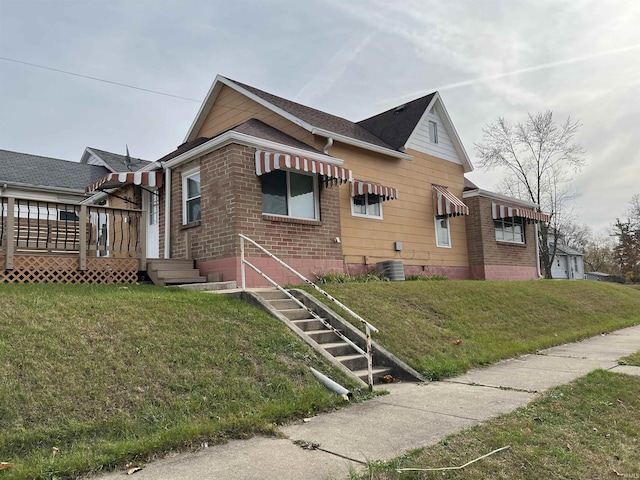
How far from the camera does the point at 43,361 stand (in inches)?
184

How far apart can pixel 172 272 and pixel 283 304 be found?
3.10m

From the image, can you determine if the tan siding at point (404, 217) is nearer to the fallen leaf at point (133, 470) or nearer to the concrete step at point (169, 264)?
the concrete step at point (169, 264)

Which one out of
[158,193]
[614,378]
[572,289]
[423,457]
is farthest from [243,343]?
[572,289]

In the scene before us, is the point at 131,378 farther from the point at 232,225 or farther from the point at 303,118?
the point at 303,118

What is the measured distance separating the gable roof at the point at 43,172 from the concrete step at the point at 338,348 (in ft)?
57.1

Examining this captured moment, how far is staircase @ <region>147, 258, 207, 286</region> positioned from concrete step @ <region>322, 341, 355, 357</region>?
14.1 ft

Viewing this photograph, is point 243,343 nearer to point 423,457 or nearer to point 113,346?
point 113,346

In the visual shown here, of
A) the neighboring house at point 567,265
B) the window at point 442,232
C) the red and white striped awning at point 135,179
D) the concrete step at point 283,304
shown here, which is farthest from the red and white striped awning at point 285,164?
the neighboring house at point 567,265

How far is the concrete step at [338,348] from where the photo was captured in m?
6.98

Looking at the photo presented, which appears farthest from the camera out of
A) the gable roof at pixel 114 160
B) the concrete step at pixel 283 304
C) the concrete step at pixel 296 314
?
the gable roof at pixel 114 160

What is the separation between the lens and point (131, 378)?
4.75m

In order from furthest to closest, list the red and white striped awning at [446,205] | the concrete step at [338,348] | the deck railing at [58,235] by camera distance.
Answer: the red and white striped awning at [446,205]
the deck railing at [58,235]
the concrete step at [338,348]

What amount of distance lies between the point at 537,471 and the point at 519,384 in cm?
310

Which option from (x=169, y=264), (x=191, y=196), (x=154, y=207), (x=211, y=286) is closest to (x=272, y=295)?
(x=211, y=286)
